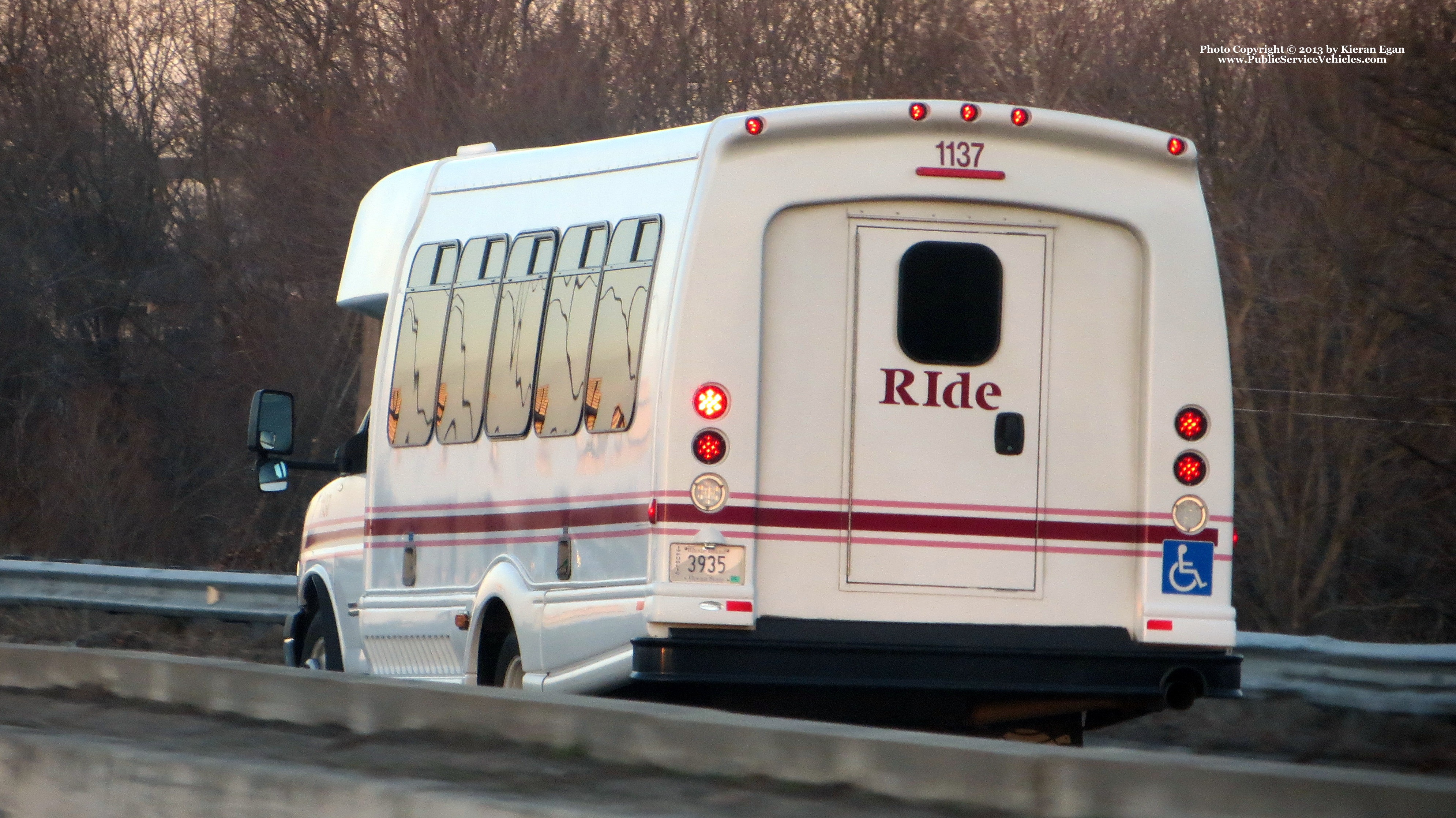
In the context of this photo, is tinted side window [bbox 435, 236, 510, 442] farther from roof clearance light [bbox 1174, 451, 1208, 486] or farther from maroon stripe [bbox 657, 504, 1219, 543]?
roof clearance light [bbox 1174, 451, 1208, 486]

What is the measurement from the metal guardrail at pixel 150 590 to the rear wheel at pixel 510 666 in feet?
19.8

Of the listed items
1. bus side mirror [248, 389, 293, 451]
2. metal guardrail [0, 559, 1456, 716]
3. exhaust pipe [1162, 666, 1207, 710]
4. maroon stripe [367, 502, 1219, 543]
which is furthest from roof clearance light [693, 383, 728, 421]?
metal guardrail [0, 559, 1456, 716]

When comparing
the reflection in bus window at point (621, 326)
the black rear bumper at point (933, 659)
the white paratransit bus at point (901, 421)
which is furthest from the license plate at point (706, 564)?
the reflection in bus window at point (621, 326)

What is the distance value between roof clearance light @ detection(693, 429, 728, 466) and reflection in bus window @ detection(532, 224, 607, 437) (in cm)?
85

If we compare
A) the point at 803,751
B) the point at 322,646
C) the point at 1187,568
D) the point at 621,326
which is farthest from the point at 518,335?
the point at 803,751

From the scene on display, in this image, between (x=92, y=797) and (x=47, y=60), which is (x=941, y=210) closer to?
(x=92, y=797)

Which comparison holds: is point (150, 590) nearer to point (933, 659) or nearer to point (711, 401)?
point (711, 401)

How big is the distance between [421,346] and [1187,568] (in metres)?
3.78

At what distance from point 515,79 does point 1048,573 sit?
18.6 meters

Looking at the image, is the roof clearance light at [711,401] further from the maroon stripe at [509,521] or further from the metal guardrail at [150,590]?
the metal guardrail at [150,590]

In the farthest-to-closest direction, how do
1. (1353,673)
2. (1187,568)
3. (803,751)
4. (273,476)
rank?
(273,476), (1353,673), (1187,568), (803,751)

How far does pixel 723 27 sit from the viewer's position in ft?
83.6

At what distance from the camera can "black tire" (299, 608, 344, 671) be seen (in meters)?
10.6

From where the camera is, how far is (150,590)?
15.9m
